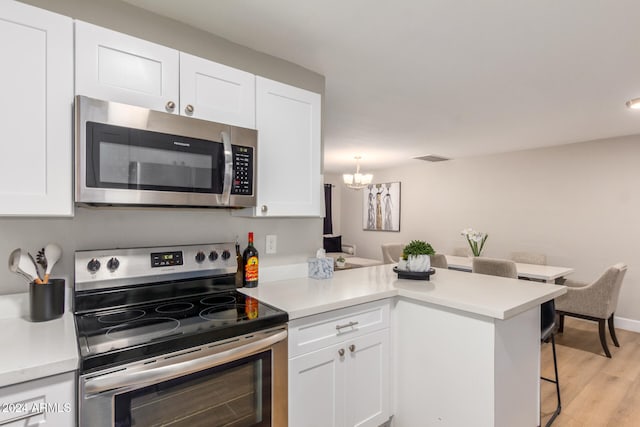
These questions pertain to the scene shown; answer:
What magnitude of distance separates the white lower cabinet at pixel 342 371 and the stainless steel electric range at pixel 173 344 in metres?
0.10

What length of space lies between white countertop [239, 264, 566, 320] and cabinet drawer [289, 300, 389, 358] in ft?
0.15

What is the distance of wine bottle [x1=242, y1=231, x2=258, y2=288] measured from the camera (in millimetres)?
1892

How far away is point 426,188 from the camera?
615 cm

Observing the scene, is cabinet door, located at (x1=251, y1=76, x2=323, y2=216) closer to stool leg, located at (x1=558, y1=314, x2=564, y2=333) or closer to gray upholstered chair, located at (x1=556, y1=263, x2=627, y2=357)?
gray upholstered chair, located at (x1=556, y1=263, x2=627, y2=357)

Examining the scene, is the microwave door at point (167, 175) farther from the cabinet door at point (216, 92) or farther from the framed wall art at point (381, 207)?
the framed wall art at point (381, 207)

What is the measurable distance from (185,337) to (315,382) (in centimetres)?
70

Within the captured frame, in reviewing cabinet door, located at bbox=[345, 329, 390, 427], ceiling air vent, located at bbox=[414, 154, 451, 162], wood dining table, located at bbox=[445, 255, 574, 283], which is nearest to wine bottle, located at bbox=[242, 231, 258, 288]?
cabinet door, located at bbox=[345, 329, 390, 427]

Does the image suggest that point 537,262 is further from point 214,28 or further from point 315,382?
point 214,28

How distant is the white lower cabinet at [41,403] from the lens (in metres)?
0.92

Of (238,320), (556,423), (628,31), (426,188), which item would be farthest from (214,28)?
(426,188)

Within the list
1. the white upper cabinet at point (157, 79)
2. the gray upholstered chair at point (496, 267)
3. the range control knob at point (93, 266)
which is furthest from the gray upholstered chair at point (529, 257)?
the range control knob at point (93, 266)

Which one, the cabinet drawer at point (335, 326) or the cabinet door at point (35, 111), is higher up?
the cabinet door at point (35, 111)

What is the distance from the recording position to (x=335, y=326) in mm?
1652

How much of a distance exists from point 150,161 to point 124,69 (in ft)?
1.28
